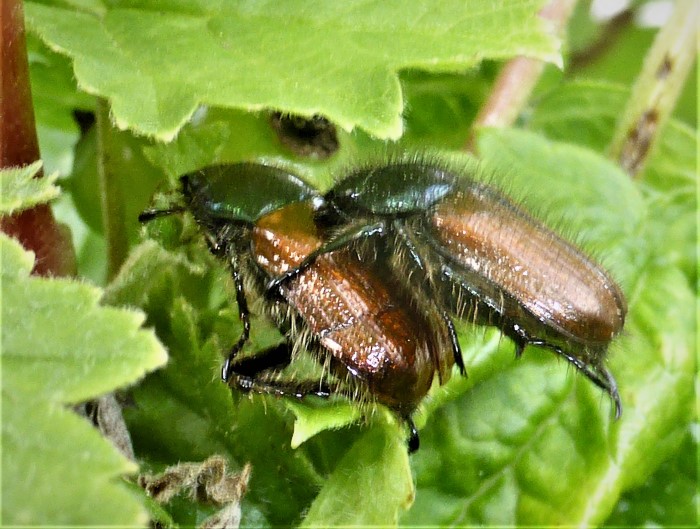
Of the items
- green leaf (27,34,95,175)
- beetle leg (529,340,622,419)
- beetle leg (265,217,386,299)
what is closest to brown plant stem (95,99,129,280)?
green leaf (27,34,95,175)

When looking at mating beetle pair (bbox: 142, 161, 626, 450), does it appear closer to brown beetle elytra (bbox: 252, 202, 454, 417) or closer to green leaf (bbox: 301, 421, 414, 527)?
brown beetle elytra (bbox: 252, 202, 454, 417)

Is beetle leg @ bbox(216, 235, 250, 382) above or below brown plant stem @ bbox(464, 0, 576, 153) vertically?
below

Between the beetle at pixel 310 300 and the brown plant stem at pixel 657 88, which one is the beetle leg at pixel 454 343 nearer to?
the beetle at pixel 310 300

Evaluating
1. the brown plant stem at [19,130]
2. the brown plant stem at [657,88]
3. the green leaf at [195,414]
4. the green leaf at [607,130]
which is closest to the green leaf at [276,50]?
the brown plant stem at [19,130]

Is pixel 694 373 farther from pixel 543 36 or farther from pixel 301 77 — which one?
pixel 301 77

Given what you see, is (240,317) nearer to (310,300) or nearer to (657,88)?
(310,300)

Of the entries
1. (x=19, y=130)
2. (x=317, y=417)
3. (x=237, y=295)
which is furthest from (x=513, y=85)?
(x=19, y=130)

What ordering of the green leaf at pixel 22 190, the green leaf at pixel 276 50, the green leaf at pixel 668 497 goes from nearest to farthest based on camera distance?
the green leaf at pixel 22 190, the green leaf at pixel 276 50, the green leaf at pixel 668 497
